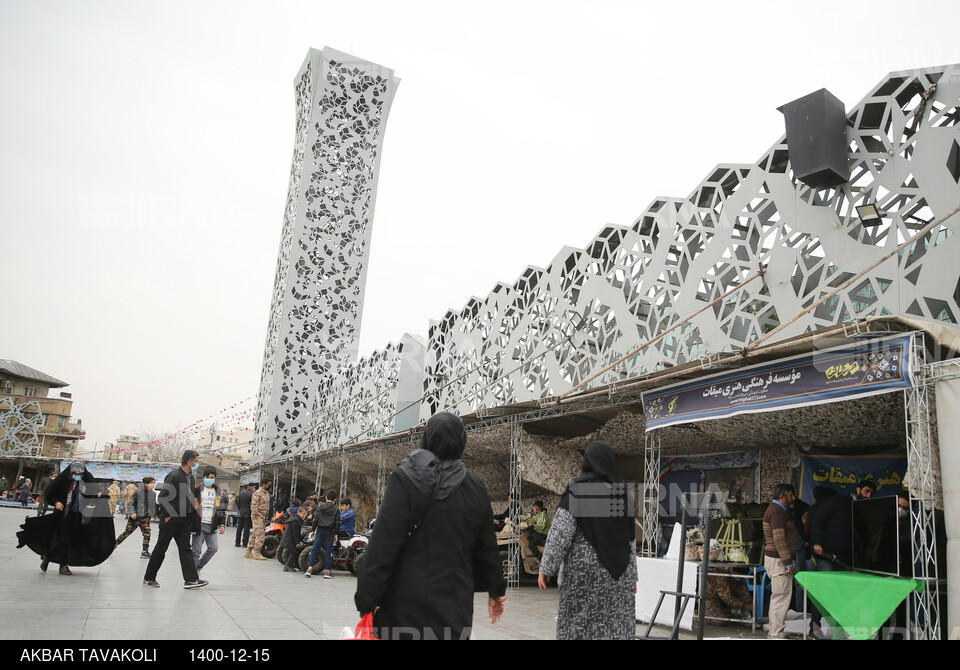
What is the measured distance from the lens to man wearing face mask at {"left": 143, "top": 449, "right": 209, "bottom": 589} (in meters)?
7.14

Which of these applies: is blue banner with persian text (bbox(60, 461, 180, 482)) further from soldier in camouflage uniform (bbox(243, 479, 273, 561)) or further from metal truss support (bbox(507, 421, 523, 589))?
metal truss support (bbox(507, 421, 523, 589))

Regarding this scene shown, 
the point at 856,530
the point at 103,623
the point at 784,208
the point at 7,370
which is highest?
the point at 7,370

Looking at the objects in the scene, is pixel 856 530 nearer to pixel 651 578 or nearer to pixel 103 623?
pixel 651 578

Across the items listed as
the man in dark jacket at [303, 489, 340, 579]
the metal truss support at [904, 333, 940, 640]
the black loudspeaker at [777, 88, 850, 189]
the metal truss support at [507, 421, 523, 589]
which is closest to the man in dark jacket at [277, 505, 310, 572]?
the man in dark jacket at [303, 489, 340, 579]

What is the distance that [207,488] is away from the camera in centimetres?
934

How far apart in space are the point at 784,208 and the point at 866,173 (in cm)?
89

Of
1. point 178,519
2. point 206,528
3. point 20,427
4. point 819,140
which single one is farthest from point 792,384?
point 20,427

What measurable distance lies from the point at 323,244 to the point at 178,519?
21.2 meters

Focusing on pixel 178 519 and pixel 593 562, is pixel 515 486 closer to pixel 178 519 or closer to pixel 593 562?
pixel 178 519

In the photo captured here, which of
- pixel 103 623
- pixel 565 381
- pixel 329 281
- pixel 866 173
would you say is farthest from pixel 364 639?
pixel 329 281

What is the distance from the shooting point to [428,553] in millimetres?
2904

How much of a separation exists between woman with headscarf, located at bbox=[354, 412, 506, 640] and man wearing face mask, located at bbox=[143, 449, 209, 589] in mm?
4926

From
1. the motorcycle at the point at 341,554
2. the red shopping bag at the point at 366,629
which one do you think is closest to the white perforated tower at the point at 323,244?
the motorcycle at the point at 341,554

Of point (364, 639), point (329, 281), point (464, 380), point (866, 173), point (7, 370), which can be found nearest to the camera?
point (364, 639)
